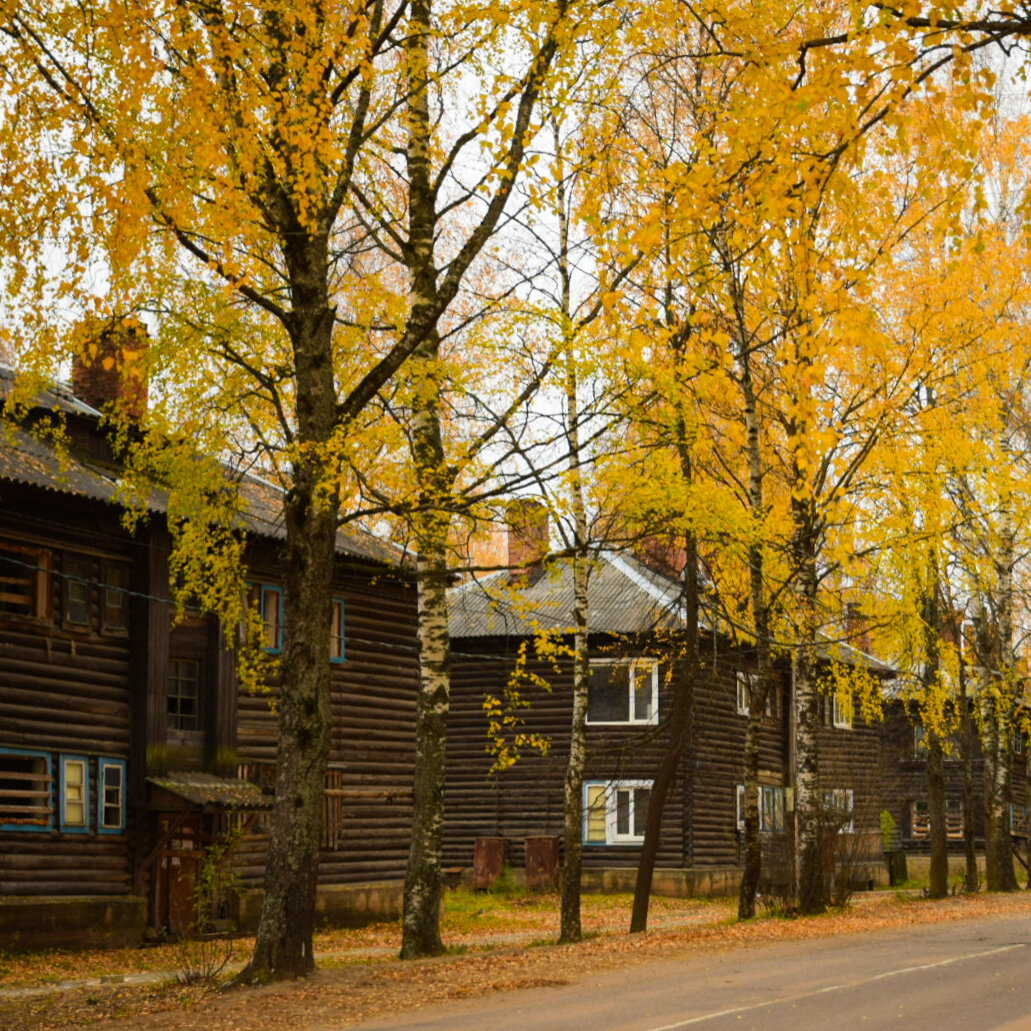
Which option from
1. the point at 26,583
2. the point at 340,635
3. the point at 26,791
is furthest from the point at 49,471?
the point at 340,635

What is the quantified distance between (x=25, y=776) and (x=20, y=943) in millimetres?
2554

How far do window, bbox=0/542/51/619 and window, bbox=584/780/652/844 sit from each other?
751 inches

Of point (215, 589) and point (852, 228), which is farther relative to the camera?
point (215, 589)

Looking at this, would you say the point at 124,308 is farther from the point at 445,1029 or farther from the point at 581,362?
the point at 445,1029

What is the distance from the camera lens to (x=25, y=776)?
23.5 metres

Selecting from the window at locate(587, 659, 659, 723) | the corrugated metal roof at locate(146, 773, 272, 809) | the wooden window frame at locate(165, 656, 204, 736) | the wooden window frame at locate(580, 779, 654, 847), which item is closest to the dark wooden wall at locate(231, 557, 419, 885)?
the wooden window frame at locate(165, 656, 204, 736)

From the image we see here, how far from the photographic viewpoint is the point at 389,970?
1727 cm

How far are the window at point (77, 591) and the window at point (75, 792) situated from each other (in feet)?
7.66

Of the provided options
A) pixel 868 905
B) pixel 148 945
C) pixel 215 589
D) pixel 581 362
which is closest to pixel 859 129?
pixel 581 362

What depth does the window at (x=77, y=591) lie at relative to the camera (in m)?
25.0

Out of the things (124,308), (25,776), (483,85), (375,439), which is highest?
(483,85)

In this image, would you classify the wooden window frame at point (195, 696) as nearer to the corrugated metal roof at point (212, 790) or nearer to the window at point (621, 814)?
the corrugated metal roof at point (212, 790)

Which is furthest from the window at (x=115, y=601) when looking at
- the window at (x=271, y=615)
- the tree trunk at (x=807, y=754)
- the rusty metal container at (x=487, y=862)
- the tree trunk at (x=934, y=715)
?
the rusty metal container at (x=487, y=862)

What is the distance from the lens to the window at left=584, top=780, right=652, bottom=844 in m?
39.7
